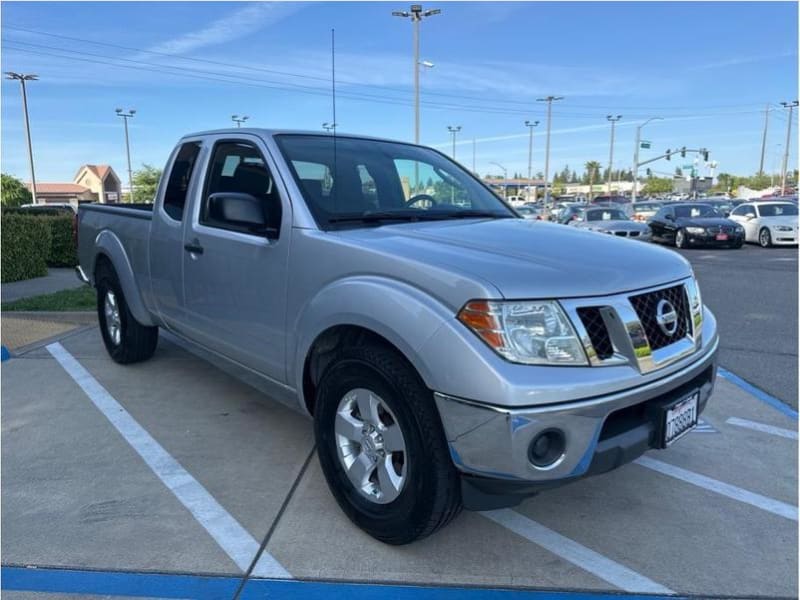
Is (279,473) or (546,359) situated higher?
(546,359)

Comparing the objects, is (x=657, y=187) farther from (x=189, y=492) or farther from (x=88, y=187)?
(x=189, y=492)

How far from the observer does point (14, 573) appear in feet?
8.58

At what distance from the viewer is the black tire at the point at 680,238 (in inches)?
756

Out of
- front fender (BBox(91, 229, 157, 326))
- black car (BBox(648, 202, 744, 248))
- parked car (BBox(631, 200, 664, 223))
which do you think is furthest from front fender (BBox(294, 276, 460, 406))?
parked car (BBox(631, 200, 664, 223))

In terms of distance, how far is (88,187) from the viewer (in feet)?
279

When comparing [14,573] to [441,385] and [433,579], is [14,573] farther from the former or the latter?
[441,385]

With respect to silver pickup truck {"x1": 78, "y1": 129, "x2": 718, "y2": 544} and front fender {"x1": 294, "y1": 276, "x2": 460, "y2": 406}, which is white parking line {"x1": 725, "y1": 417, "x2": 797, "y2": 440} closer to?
silver pickup truck {"x1": 78, "y1": 129, "x2": 718, "y2": 544}

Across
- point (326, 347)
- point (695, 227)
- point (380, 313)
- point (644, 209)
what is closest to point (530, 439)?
point (380, 313)

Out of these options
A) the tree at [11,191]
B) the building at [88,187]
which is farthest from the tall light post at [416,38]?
the building at [88,187]

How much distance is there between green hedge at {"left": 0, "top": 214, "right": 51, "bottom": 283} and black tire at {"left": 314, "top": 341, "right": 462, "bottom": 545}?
10.6m

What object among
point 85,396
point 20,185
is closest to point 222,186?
point 85,396

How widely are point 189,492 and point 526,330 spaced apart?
210 cm

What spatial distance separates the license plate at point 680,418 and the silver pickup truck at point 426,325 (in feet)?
0.04

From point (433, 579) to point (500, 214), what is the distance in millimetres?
2164
